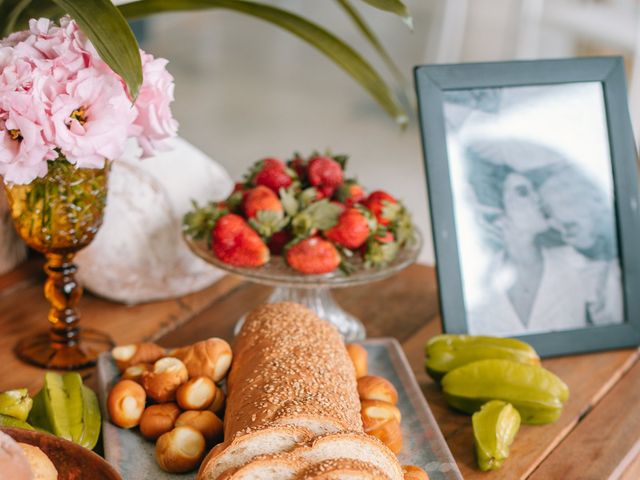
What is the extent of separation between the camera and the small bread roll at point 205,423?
1.10 m

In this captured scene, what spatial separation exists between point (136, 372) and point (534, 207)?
73 cm

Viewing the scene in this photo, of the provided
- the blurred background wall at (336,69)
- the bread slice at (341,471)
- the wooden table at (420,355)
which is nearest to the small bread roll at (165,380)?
the wooden table at (420,355)

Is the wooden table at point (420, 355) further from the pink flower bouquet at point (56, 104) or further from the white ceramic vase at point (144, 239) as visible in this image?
the pink flower bouquet at point (56, 104)

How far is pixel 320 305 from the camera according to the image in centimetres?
154

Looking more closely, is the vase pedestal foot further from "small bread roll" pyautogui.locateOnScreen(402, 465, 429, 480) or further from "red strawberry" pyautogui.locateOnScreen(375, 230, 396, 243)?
"small bread roll" pyautogui.locateOnScreen(402, 465, 429, 480)

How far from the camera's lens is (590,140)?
60.5 inches

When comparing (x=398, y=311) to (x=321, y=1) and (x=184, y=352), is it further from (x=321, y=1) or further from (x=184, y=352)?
(x=321, y=1)

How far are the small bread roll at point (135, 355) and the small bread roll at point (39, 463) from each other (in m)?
0.38

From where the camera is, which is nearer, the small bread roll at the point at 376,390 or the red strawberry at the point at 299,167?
the small bread roll at the point at 376,390

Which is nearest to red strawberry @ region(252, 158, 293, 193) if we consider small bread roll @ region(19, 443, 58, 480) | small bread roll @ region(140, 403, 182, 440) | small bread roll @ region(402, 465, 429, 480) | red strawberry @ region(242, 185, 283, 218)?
red strawberry @ region(242, 185, 283, 218)

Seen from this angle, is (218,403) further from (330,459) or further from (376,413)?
(330,459)

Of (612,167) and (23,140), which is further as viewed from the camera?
(612,167)

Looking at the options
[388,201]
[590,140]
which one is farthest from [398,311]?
[590,140]

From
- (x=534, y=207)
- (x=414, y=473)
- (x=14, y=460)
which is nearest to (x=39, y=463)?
(x=14, y=460)
